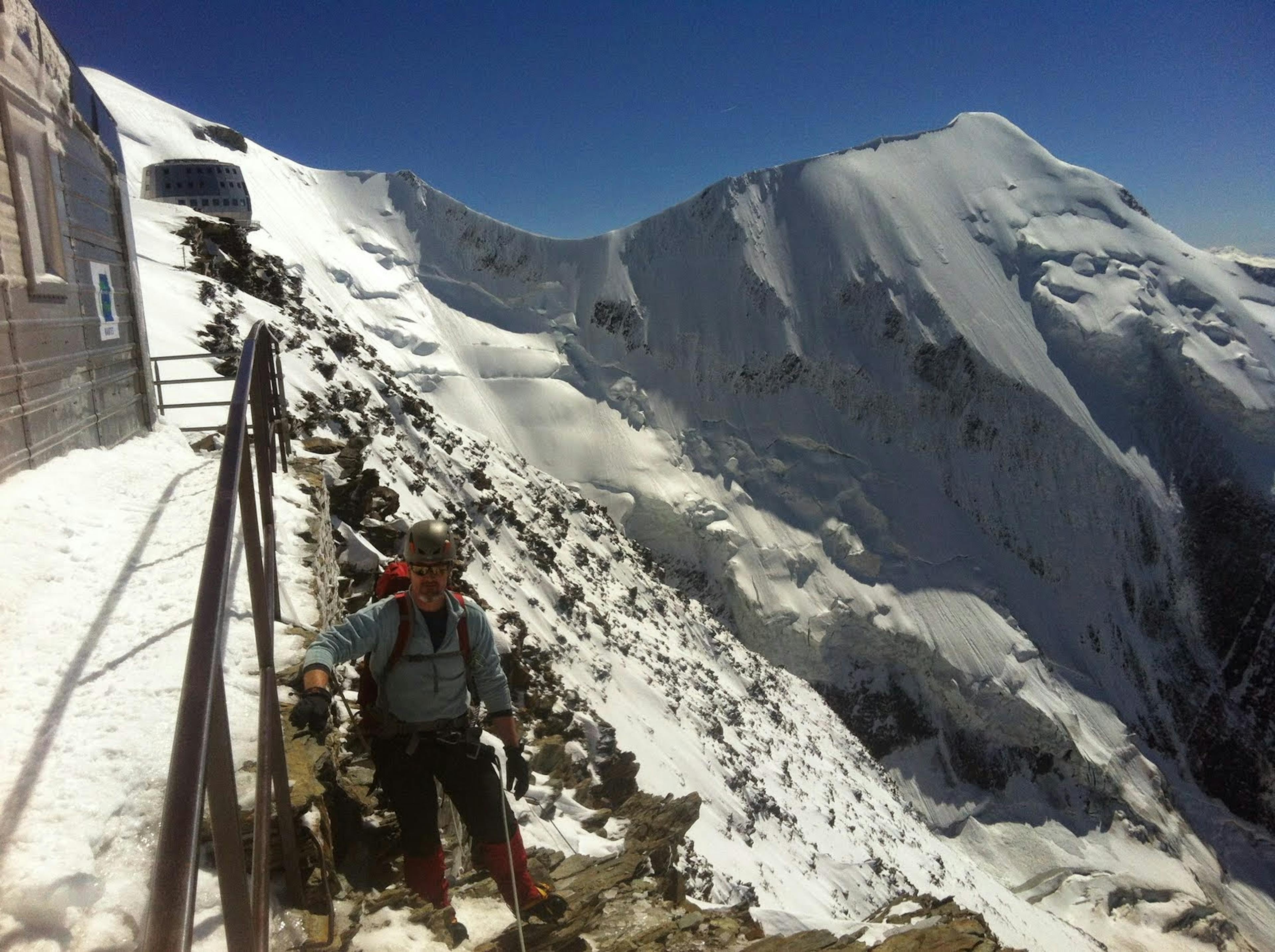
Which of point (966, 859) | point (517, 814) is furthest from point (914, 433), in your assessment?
Answer: point (517, 814)

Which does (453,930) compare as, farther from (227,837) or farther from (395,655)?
(227,837)

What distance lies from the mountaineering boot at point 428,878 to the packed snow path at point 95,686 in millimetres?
1299

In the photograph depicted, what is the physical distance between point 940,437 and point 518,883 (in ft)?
159

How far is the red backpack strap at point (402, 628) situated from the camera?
13.3 ft

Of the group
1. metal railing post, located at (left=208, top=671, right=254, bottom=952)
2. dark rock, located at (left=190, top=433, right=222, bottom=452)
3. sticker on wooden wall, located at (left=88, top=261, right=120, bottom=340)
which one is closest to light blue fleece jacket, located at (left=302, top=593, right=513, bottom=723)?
metal railing post, located at (left=208, top=671, right=254, bottom=952)

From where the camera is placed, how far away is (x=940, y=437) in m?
48.2

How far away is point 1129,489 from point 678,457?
2780cm

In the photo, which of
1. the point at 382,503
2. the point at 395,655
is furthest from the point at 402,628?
the point at 382,503

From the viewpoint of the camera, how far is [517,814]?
8328mm

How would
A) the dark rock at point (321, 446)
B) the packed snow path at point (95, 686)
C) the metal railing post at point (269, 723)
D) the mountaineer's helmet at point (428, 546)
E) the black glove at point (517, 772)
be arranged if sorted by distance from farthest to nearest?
the dark rock at point (321, 446) → the black glove at point (517, 772) → the mountaineer's helmet at point (428, 546) → the metal railing post at point (269, 723) → the packed snow path at point (95, 686)

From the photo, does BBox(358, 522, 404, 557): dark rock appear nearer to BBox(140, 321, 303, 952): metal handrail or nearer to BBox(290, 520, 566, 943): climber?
BBox(290, 520, 566, 943): climber

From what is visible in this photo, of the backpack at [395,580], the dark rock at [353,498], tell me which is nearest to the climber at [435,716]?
the backpack at [395,580]

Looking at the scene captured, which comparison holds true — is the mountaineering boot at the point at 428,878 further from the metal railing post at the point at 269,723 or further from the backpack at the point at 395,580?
the backpack at the point at 395,580

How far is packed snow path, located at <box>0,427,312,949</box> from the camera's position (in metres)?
2.60
